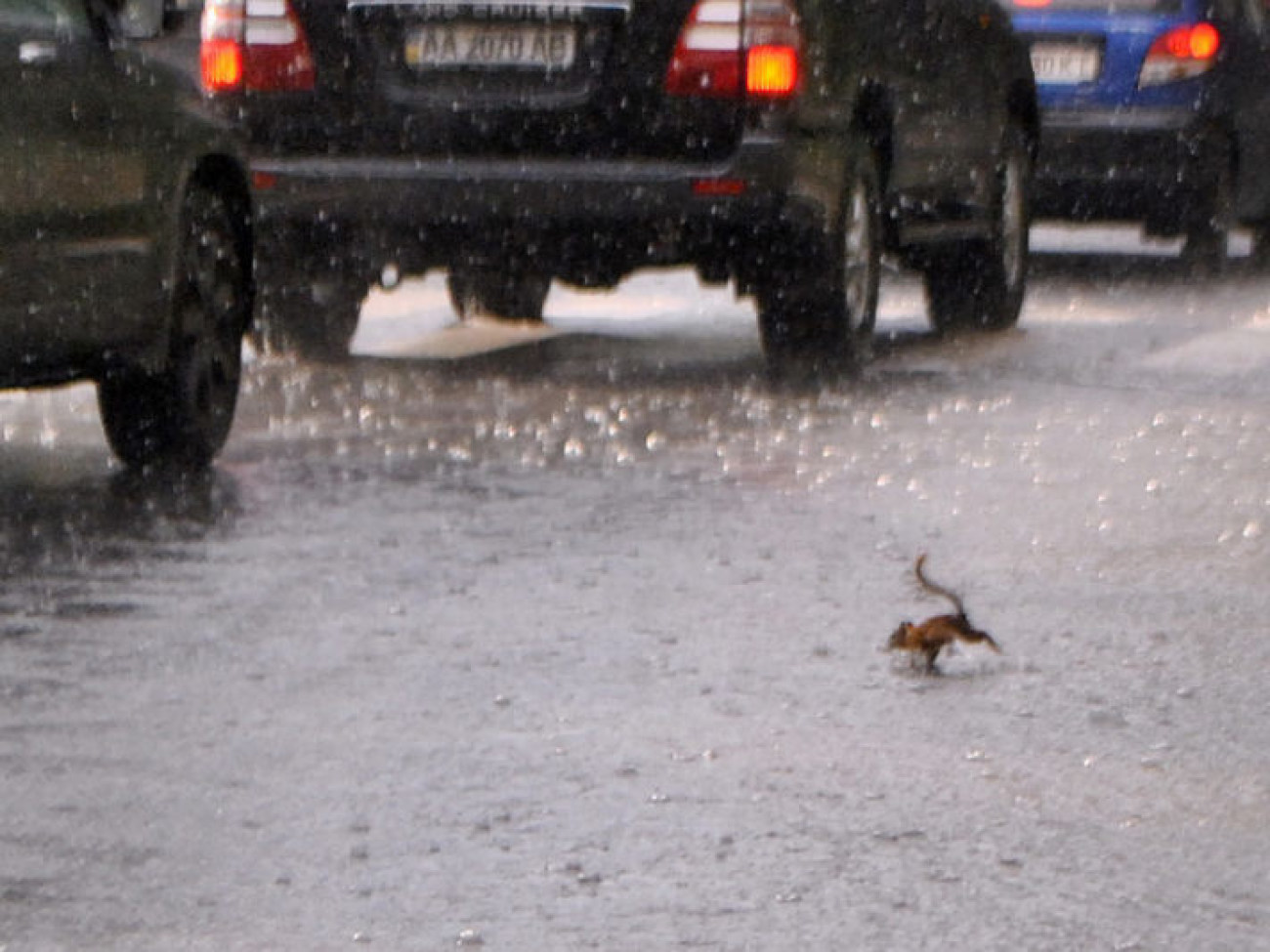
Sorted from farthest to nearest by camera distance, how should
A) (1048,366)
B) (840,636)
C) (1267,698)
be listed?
1. (1048,366)
2. (840,636)
3. (1267,698)

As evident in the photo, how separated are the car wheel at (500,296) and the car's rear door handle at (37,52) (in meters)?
5.82

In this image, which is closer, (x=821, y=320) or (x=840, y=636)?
(x=840, y=636)

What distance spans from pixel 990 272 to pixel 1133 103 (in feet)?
8.29

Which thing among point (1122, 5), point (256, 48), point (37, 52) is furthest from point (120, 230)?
point (1122, 5)

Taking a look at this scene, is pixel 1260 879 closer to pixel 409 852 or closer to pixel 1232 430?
pixel 409 852

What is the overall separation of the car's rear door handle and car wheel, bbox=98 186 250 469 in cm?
97

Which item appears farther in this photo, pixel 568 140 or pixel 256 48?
pixel 256 48

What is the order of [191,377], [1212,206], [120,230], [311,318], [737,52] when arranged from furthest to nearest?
[1212,206], [311,318], [737,52], [191,377], [120,230]

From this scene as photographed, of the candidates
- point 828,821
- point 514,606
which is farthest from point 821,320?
point 828,821

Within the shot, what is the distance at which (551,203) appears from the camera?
11727mm

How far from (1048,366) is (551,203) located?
242cm

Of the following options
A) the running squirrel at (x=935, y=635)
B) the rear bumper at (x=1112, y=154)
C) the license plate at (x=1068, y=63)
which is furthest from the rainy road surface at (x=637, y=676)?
the license plate at (x=1068, y=63)

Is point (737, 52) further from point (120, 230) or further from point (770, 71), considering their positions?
point (120, 230)

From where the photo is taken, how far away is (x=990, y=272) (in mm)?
14883
